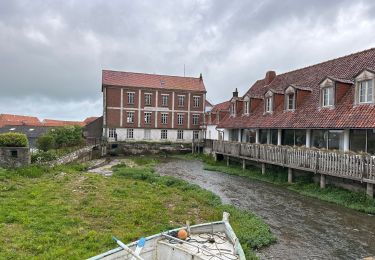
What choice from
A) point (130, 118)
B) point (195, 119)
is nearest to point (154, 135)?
point (130, 118)

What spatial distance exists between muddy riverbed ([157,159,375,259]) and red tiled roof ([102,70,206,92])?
91.0ft

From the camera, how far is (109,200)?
12.2m

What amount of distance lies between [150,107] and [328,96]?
93.4ft

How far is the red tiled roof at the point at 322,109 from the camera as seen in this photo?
48.8 ft

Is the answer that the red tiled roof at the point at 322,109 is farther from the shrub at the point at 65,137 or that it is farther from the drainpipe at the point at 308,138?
the shrub at the point at 65,137

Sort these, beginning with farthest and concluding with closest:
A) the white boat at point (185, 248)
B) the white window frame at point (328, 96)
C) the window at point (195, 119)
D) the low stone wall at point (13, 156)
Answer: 1. the window at point (195, 119)
2. the low stone wall at point (13, 156)
3. the white window frame at point (328, 96)
4. the white boat at point (185, 248)

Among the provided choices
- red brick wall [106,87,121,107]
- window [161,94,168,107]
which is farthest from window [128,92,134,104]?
window [161,94,168,107]

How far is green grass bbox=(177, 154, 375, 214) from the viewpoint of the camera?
12690 millimetres

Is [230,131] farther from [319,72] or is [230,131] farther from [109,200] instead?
[109,200]

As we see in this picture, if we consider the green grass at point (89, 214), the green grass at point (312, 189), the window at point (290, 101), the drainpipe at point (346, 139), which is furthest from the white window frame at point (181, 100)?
the drainpipe at point (346, 139)

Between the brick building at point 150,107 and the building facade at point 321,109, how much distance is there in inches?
645

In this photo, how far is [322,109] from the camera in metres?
17.7

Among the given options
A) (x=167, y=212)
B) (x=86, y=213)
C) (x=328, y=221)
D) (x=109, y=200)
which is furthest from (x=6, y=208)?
(x=328, y=221)

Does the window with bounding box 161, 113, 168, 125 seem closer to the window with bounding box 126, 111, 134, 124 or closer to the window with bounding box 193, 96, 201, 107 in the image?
the window with bounding box 126, 111, 134, 124
